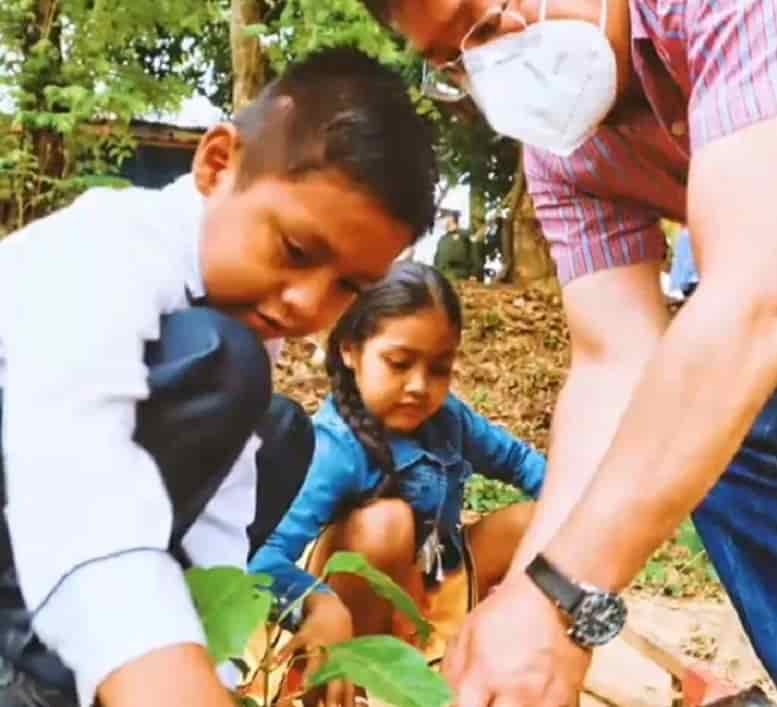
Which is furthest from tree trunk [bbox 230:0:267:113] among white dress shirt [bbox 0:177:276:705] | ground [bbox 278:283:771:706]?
white dress shirt [bbox 0:177:276:705]

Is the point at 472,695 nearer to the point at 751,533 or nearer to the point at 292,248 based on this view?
the point at 292,248

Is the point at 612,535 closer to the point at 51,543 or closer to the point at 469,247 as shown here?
the point at 51,543

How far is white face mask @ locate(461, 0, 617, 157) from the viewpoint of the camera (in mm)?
1652

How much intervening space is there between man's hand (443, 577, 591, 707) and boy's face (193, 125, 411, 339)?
0.35 metres

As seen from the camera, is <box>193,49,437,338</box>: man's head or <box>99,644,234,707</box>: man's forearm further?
<box>193,49,437,338</box>: man's head

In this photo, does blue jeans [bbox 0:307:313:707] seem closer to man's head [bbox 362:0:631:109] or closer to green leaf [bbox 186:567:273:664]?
green leaf [bbox 186:567:273:664]

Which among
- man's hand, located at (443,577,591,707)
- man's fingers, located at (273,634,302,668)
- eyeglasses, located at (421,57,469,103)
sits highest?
eyeglasses, located at (421,57,469,103)

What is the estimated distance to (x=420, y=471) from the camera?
254 centimetres

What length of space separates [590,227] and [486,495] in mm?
2844

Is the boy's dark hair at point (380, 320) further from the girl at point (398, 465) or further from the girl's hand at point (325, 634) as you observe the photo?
the girl's hand at point (325, 634)

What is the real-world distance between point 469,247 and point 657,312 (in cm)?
831

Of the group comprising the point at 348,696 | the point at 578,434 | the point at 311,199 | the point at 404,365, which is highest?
the point at 311,199

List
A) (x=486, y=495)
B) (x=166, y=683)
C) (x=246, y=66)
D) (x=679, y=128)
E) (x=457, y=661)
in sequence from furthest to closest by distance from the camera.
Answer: (x=246, y=66) → (x=486, y=495) → (x=679, y=128) → (x=457, y=661) → (x=166, y=683)

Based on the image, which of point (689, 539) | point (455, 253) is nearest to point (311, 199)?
point (689, 539)
